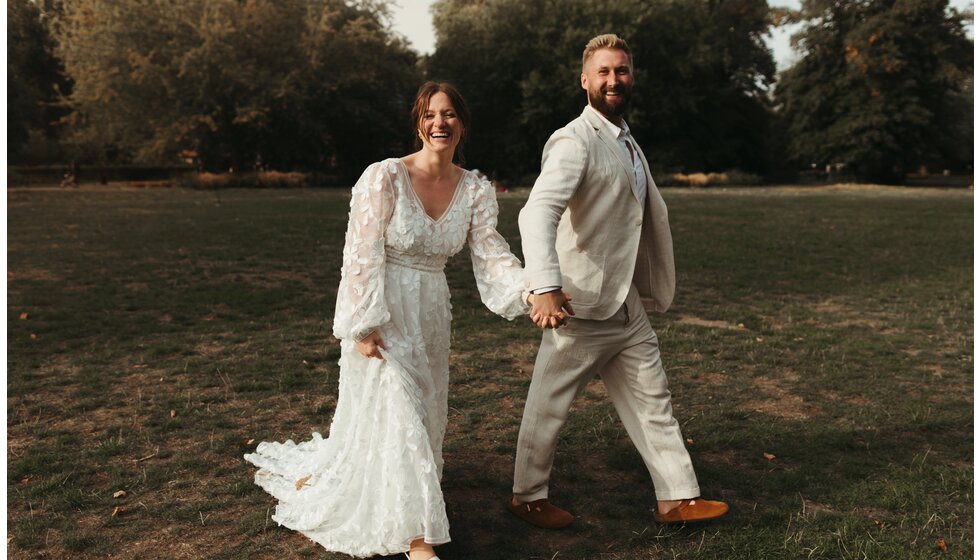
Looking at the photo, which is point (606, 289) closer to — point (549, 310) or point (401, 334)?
point (549, 310)

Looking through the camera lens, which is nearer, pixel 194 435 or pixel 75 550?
pixel 75 550

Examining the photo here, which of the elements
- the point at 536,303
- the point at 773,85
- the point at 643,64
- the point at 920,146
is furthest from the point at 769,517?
the point at 773,85

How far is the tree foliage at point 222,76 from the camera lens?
38.0m

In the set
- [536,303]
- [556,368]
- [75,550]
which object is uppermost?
[536,303]

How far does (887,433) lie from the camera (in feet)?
18.9

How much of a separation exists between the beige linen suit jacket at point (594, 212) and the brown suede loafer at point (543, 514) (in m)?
1.04

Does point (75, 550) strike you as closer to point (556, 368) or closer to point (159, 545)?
point (159, 545)

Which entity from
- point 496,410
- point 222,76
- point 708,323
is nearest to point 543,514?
point 496,410

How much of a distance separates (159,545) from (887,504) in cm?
387

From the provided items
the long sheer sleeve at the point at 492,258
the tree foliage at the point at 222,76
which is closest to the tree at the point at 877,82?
the tree foliage at the point at 222,76

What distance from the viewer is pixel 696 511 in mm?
4004

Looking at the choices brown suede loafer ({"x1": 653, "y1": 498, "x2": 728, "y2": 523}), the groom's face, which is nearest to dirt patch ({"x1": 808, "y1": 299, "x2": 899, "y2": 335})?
brown suede loafer ({"x1": 653, "y1": 498, "x2": 728, "y2": 523})

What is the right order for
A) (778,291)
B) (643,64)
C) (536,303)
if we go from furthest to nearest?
(643,64) < (778,291) < (536,303)

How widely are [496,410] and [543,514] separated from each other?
2040 mm
